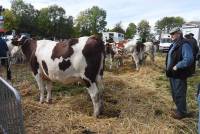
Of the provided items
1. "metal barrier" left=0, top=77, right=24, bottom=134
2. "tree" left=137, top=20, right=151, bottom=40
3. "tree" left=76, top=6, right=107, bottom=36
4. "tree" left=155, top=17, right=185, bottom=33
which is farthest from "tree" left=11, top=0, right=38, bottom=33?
"metal barrier" left=0, top=77, right=24, bottom=134

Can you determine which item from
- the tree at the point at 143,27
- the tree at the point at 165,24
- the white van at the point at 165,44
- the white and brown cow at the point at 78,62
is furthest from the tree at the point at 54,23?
the white and brown cow at the point at 78,62

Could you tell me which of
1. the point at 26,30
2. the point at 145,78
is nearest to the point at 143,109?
the point at 145,78

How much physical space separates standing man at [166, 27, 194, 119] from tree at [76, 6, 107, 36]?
9368 centimetres

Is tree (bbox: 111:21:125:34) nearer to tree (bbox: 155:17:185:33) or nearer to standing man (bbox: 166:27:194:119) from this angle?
tree (bbox: 155:17:185:33)

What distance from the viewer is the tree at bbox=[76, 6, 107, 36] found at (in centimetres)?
10456

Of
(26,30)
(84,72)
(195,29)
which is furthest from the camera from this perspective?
(26,30)

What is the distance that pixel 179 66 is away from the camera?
7.66 metres

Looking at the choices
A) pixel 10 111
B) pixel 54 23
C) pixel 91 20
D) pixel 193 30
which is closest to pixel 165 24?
pixel 91 20

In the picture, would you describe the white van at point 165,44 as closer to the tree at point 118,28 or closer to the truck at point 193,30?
the truck at point 193,30

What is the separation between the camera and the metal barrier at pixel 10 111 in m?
4.70

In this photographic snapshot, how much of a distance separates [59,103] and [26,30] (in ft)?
214

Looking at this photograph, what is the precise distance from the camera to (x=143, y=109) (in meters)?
8.72

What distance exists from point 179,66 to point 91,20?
10143cm

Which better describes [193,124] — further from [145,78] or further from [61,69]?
[145,78]
